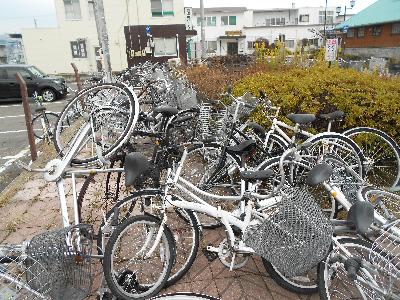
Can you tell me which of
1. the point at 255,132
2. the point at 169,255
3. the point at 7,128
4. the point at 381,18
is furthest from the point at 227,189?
the point at 381,18

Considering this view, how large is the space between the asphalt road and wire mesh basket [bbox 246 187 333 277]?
519cm

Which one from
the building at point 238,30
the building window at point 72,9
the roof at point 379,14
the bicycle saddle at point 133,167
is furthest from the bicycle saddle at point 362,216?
the building at point 238,30

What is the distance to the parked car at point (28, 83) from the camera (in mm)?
14242

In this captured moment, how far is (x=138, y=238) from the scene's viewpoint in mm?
2742

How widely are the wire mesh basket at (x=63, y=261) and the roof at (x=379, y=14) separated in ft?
100

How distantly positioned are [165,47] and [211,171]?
76.2 ft

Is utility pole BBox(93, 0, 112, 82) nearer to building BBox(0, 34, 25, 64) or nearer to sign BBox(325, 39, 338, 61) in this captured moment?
sign BBox(325, 39, 338, 61)

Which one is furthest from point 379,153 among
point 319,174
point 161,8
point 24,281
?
point 161,8

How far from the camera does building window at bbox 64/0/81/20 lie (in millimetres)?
24781

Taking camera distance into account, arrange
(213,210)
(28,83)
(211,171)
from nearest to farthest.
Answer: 1. (213,210)
2. (211,171)
3. (28,83)

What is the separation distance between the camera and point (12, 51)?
1057 inches

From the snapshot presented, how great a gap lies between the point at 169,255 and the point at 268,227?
914 mm

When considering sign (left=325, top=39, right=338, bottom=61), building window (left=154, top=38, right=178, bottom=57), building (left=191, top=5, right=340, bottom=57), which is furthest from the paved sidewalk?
building (left=191, top=5, right=340, bottom=57)

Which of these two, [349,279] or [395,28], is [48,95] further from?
[395,28]
